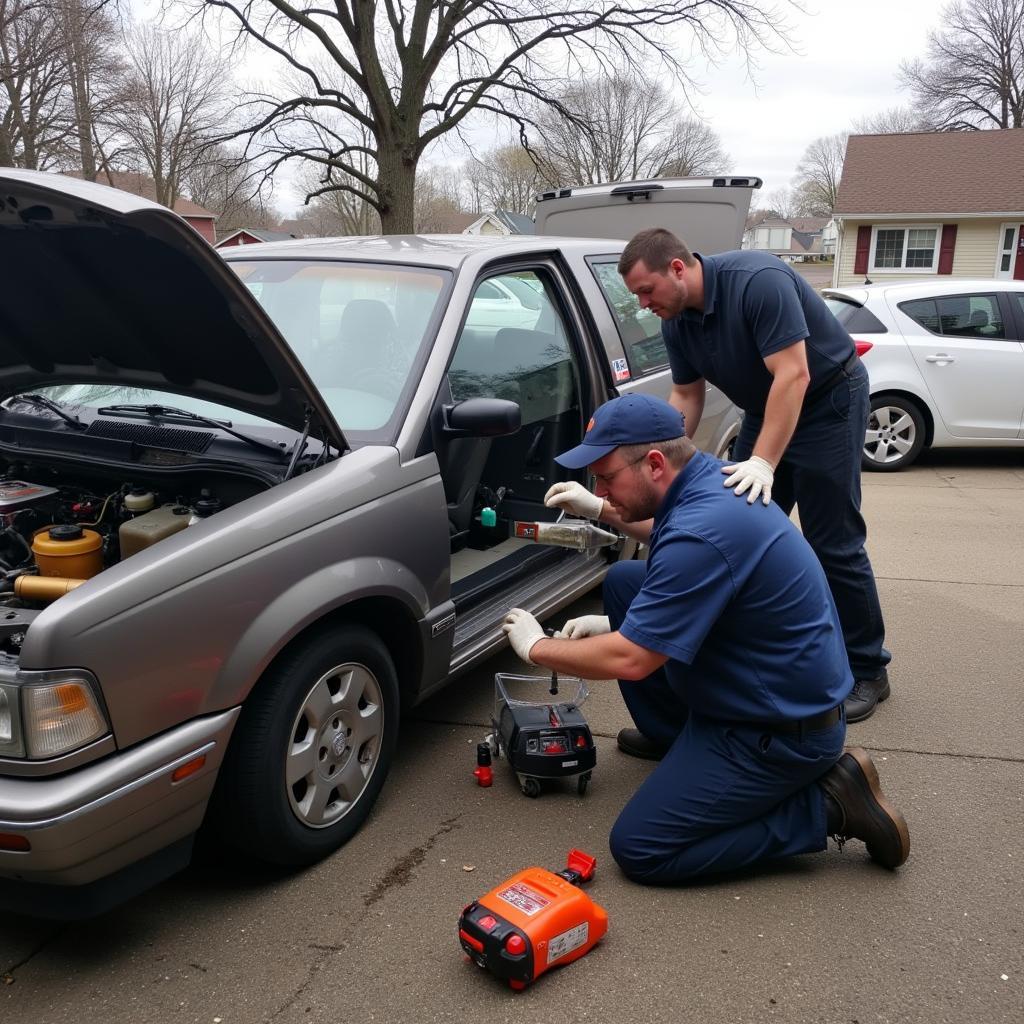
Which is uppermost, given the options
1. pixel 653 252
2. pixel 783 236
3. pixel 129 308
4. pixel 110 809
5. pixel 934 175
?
pixel 783 236

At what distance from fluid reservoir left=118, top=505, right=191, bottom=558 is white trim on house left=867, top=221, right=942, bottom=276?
27921 mm

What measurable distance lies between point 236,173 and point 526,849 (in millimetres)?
19044

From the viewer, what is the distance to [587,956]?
246cm

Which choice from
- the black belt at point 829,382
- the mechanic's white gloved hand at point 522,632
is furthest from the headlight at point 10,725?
the black belt at point 829,382

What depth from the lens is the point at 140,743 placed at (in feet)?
7.29

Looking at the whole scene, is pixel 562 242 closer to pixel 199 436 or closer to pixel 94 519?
pixel 199 436

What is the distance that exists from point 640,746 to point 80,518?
206cm

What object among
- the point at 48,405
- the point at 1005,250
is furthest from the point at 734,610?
the point at 1005,250

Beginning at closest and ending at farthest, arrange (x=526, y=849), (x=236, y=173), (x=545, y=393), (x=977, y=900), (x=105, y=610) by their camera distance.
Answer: (x=105, y=610) < (x=977, y=900) < (x=526, y=849) < (x=545, y=393) < (x=236, y=173)

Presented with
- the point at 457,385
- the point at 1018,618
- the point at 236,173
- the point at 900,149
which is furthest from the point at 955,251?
the point at 457,385

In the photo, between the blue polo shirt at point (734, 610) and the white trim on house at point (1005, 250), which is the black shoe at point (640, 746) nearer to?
the blue polo shirt at point (734, 610)

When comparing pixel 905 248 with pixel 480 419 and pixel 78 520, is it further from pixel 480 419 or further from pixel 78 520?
pixel 78 520

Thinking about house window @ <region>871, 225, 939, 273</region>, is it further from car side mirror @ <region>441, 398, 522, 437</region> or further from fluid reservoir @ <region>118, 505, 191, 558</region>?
fluid reservoir @ <region>118, 505, 191, 558</region>

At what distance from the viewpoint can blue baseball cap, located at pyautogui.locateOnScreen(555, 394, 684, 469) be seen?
8.67 feet
